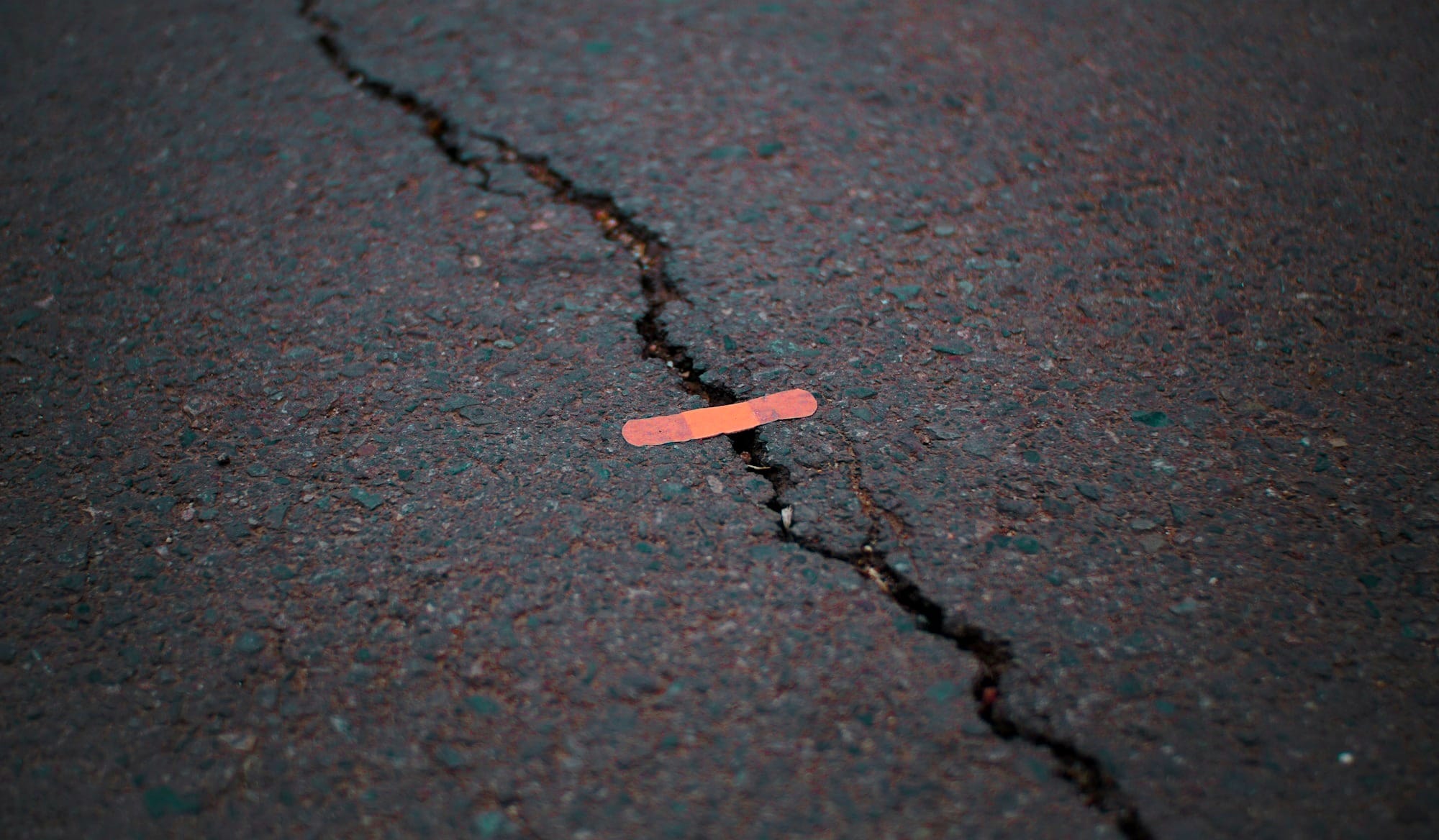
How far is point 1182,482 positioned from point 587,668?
52.0 inches

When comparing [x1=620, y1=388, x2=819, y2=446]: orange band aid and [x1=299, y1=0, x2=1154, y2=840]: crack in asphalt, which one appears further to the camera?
[x1=620, y1=388, x2=819, y2=446]: orange band aid

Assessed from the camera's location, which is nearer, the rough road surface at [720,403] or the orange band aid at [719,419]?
the rough road surface at [720,403]

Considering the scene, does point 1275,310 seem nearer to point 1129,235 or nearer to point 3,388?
point 1129,235

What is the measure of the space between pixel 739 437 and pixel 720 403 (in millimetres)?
127

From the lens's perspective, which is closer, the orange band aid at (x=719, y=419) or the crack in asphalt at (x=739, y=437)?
the crack in asphalt at (x=739, y=437)

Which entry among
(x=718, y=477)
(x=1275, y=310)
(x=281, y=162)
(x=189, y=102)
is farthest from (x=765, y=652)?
(x=189, y=102)

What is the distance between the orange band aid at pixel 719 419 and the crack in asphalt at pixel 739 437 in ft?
0.12

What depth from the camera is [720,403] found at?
86.7 inches

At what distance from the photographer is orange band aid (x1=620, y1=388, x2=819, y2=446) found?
6.95 feet

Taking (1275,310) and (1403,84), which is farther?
(1403,84)

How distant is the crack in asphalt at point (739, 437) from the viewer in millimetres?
1588

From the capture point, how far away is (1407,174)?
2676 millimetres

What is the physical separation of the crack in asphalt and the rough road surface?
0.01 m

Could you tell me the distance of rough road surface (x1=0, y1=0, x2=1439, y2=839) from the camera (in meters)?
1.60
